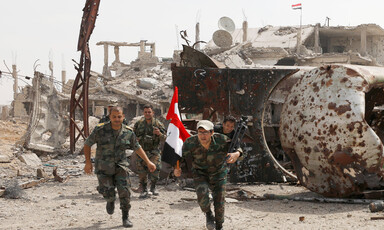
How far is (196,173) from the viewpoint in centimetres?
508

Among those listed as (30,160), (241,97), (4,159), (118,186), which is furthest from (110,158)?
(30,160)

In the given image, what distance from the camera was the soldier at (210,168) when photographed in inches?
195

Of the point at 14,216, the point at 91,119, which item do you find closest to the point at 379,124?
the point at 14,216

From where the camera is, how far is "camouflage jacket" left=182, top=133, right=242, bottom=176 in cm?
502

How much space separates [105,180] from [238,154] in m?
1.66

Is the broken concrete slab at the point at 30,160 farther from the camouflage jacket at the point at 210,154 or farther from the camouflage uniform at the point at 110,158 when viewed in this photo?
the camouflage jacket at the point at 210,154

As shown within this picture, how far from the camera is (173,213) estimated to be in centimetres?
629

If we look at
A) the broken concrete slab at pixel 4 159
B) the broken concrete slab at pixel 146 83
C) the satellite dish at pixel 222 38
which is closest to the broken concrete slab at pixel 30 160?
the broken concrete slab at pixel 4 159

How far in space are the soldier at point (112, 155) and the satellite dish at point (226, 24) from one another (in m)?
32.1

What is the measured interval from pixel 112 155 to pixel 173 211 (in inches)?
53.2

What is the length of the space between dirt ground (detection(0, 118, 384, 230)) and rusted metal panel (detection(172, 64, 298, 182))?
0.34 m

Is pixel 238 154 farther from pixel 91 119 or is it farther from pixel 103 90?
pixel 103 90

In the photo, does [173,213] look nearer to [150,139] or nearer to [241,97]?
[150,139]

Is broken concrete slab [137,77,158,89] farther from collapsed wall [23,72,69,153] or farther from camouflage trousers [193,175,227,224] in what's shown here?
camouflage trousers [193,175,227,224]
